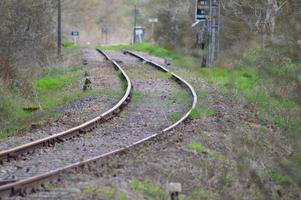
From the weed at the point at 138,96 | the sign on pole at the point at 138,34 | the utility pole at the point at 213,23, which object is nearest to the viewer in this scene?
the weed at the point at 138,96

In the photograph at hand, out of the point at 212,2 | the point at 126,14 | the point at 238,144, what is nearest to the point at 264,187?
the point at 238,144

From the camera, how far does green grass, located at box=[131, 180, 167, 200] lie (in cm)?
869

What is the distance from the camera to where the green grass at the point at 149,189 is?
8688 mm

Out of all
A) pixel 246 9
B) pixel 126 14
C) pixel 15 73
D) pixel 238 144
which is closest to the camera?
pixel 238 144

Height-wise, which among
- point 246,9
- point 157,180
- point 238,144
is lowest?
point 157,180

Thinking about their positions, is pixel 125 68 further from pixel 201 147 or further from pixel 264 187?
pixel 264 187

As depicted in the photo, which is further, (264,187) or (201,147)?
(201,147)

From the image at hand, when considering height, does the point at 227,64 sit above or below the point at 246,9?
below

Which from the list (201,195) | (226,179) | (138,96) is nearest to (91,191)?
(201,195)

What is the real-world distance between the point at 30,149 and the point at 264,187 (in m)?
4.51

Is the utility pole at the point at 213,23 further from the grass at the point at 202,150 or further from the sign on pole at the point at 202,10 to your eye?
the grass at the point at 202,150

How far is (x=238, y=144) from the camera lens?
9.20 meters

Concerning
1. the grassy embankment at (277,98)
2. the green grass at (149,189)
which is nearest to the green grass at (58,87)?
the grassy embankment at (277,98)

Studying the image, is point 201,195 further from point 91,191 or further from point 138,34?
point 138,34
